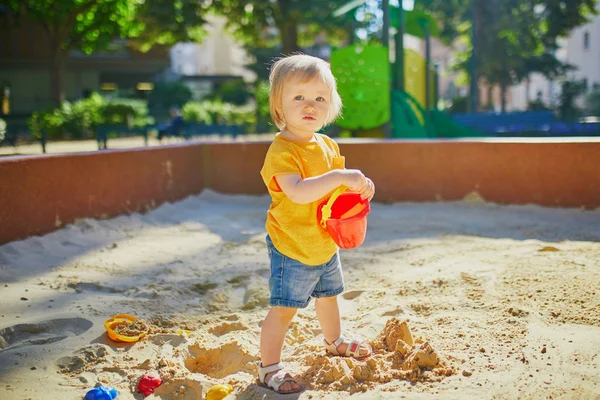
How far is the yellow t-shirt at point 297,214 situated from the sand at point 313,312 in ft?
1.51

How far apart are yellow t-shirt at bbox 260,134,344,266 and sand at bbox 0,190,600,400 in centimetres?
46

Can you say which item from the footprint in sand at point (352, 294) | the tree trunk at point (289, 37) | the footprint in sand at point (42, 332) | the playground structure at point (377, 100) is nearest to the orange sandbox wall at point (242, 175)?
the footprint in sand at point (42, 332)

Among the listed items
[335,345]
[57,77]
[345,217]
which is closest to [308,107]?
[345,217]

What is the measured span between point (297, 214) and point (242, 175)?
4.76 m

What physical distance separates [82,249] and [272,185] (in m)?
2.65

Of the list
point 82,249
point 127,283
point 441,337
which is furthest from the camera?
point 82,249

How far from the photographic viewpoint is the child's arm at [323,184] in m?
2.13

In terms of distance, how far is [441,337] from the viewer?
268cm

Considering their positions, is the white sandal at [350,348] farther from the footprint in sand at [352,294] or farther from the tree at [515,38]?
the tree at [515,38]

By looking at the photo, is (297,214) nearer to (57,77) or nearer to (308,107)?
(308,107)

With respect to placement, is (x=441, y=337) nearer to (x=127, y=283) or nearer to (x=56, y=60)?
(x=127, y=283)

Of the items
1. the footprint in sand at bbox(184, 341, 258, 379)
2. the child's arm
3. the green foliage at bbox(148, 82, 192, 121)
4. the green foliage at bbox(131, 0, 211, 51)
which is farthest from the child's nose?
the green foliage at bbox(148, 82, 192, 121)

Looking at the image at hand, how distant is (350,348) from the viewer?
249 cm

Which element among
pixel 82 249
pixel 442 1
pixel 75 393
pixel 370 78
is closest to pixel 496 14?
pixel 442 1
